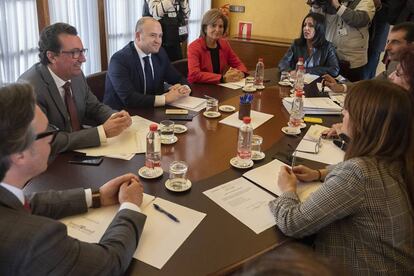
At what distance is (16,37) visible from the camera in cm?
310

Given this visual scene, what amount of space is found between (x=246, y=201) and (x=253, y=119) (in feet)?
3.05

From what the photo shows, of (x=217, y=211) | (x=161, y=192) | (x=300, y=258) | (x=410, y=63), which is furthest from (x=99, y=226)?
(x=410, y=63)

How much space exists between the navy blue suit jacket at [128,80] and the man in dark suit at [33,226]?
4.40 feet

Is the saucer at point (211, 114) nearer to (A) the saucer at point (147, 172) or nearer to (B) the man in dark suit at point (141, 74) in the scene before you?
(B) the man in dark suit at point (141, 74)

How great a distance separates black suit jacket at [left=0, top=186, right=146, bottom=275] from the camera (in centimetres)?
87

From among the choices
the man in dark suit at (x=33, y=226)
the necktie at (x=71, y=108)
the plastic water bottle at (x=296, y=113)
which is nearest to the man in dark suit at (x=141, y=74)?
the necktie at (x=71, y=108)

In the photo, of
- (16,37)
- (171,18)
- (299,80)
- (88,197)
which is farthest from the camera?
(171,18)

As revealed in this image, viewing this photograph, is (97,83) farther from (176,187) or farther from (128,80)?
(176,187)

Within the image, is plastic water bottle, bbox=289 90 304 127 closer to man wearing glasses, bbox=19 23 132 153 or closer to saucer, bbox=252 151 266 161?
saucer, bbox=252 151 266 161

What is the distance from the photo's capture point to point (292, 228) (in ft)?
4.06

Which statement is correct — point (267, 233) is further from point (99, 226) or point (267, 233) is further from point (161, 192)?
point (99, 226)

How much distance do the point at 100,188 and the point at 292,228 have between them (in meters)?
0.69

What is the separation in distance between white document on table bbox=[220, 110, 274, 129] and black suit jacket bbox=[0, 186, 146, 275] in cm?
117

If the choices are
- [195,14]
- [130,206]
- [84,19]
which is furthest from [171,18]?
[130,206]
